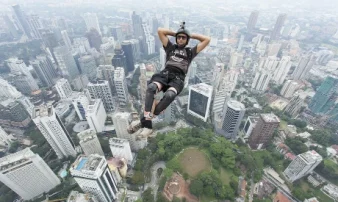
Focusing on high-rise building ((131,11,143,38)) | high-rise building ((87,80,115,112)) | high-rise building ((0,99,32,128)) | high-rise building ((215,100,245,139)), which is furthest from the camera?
high-rise building ((131,11,143,38))

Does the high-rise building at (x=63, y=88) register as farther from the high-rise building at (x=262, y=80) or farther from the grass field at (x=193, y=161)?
the high-rise building at (x=262, y=80)

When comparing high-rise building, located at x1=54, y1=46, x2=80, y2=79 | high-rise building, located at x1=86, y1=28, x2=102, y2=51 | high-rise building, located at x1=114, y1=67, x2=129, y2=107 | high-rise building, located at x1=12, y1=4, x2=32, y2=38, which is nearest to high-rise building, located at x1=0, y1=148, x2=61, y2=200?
high-rise building, located at x1=114, y1=67, x2=129, y2=107

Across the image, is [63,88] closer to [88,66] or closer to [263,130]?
[88,66]

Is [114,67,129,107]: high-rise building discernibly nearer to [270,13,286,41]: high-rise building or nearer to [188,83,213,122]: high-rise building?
[188,83,213,122]: high-rise building

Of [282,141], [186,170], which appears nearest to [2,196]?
[186,170]

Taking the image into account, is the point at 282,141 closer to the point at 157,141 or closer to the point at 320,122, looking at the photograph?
the point at 320,122

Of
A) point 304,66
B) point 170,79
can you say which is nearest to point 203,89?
point 170,79
